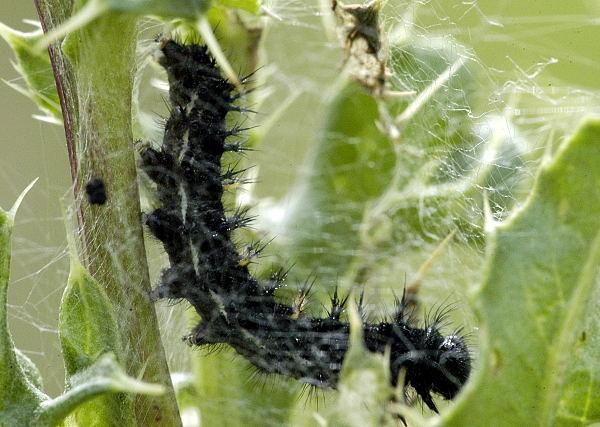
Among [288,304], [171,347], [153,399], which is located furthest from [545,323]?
[171,347]

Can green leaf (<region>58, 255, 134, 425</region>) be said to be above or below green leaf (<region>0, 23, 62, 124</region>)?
below

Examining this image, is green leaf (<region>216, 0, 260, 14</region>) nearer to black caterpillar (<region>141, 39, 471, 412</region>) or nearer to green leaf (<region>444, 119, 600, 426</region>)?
black caterpillar (<region>141, 39, 471, 412</region>)

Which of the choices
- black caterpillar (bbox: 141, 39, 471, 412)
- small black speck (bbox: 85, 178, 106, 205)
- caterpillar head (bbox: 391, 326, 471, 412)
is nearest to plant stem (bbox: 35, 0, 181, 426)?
small black speck (bbox: 85, 178, 106, 205)

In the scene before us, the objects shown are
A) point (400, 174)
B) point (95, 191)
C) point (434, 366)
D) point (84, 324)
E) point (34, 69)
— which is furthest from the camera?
point (400, 174)

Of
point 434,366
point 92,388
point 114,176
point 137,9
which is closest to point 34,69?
point 114,176

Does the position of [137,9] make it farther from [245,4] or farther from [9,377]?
[9,377]

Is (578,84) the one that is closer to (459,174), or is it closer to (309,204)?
(459,174)
